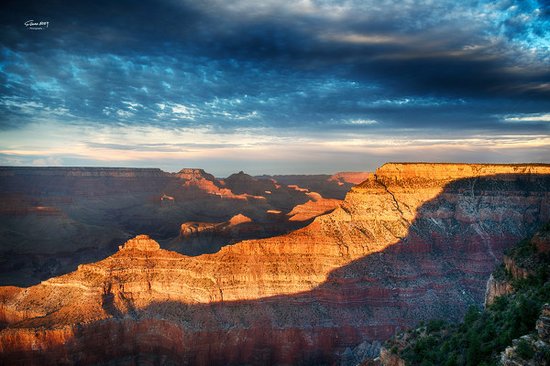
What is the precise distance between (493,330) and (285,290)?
29.6 meters

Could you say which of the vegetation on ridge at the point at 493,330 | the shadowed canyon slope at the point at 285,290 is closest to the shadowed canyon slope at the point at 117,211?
the shadowed canyon slope at the point at 285,290

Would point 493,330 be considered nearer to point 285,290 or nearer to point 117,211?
point 285,290

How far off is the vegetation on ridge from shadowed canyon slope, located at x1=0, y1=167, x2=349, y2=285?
52.2 m

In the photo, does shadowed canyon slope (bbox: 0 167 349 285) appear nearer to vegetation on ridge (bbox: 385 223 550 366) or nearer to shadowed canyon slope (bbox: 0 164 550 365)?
shadowed canyon slope (bbox: 0 164 550 365)

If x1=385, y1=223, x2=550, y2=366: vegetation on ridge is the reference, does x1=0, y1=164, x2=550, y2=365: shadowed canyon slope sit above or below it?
below

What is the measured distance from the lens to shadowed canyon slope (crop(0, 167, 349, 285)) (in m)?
82.1

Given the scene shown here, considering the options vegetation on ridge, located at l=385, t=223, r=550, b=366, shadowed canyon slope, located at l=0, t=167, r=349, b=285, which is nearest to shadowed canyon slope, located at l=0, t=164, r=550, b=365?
vegetation on ridge, located at l=385, t=223, r=550, b=366

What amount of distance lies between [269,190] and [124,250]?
110 m

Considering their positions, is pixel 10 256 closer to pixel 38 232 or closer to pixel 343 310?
pixel 38 232

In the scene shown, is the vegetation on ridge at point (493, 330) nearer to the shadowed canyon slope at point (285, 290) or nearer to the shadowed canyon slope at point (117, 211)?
the shadowed canyon slope at point (285, 290)

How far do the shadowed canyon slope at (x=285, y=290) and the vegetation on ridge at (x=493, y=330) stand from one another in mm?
21696

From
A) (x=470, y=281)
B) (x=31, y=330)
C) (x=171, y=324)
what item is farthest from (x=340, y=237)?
(x=31, y=330)

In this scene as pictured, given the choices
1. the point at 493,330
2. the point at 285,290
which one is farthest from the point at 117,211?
the point at 493,330

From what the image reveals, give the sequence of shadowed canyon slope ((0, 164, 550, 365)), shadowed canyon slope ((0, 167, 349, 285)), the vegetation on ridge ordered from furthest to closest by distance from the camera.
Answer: shadowed canyon slope ((0, 167, 349, 285))
shadowed canyon slope ((0, 164, 550, 365))
the vegetation on ridge
